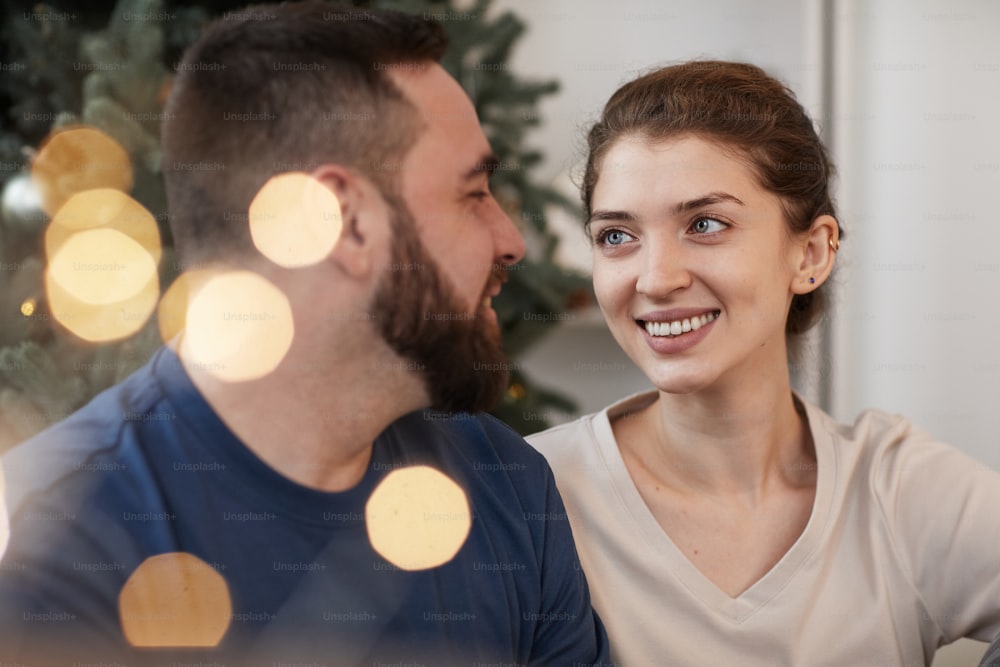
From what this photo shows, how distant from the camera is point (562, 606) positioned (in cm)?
90

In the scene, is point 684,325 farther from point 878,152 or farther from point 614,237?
point 878,152

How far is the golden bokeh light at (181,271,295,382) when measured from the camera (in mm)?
709

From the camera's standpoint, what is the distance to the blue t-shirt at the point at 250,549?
2.10 feet

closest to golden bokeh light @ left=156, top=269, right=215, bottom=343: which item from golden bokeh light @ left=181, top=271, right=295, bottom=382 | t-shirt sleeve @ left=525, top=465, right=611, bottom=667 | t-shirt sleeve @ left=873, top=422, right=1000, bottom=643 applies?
golden bokeh light @ left=181, top=271, right=295, bottom=382

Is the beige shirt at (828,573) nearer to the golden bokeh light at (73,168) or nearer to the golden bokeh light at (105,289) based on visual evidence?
the golden bokeh light at (105,289)

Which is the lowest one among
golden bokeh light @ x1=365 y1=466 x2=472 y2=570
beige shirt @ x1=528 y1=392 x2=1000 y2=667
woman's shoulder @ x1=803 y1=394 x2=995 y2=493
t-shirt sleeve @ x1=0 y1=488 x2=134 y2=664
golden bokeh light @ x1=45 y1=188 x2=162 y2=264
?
beige shirt @ x1=528 y1=392 x2=1000 y2=667

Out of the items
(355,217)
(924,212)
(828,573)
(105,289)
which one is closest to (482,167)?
(355,217)

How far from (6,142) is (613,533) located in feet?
2.86

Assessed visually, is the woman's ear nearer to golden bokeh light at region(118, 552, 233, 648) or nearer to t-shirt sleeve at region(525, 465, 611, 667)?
t-shirt sleeve at region(525, 465, 611, 667)

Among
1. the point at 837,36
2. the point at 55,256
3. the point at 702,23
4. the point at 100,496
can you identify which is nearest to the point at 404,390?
the point at 100,496

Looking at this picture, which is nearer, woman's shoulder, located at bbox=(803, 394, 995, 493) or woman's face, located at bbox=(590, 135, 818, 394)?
woman's face, located at bbox=(590, 135, 818, 394)

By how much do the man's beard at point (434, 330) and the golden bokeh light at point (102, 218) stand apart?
452mm

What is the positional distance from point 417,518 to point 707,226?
1.37 feet

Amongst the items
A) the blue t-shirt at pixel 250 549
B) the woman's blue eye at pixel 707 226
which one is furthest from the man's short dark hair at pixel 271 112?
the woman's blue eye at pixel 707 226
